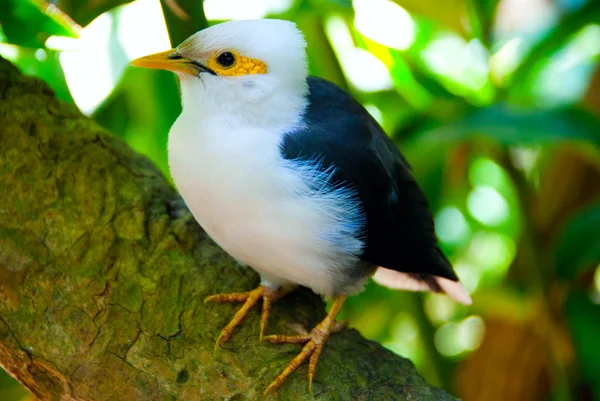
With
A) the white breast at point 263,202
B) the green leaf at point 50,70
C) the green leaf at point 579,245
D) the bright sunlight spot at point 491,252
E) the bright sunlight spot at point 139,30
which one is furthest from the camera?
the bright sunlight spot at point 491,252

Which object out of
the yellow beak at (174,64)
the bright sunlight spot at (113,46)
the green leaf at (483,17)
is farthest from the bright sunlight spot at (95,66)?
the green leaf at (483,17)

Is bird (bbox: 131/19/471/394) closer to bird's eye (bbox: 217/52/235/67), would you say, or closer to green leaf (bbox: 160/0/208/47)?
bird's eye (bbox: 217/52/235/67)

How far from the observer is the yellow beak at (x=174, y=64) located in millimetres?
1628

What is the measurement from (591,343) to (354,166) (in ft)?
4.68

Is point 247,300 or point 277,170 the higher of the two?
point 277,170

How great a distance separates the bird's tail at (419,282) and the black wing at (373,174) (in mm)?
205

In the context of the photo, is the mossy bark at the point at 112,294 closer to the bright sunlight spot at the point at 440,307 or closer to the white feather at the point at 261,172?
the white feather at the point at 261,172

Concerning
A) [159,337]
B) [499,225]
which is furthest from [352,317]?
[159,337]

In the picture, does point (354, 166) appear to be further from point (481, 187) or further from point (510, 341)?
point (481, 187)

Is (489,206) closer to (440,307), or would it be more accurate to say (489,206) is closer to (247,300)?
(440,307)

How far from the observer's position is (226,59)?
1629mm

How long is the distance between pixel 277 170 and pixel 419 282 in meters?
0.85

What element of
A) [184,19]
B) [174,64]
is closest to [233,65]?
[174,64]

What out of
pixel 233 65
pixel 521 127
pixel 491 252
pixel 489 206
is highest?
pixel 233 65
